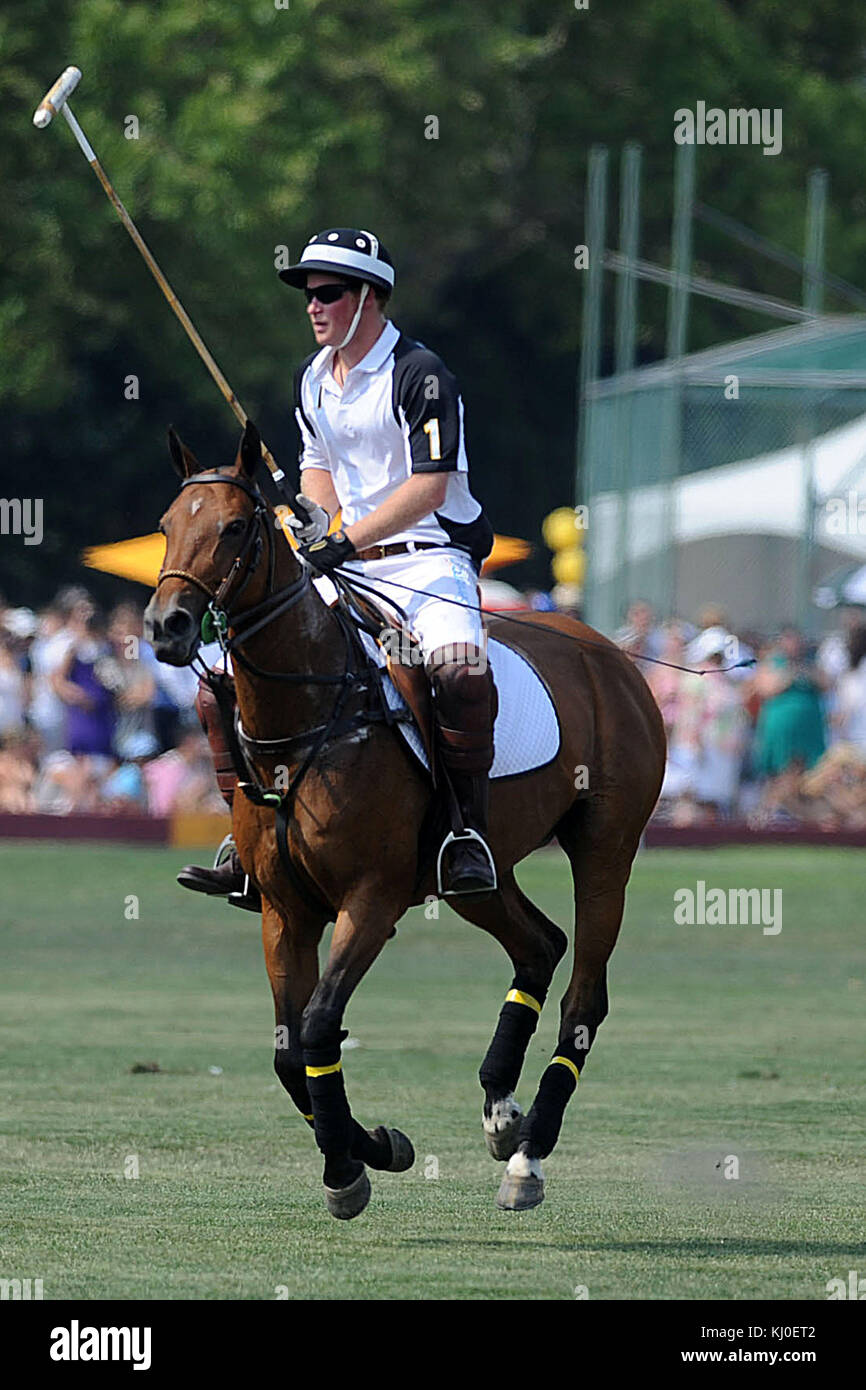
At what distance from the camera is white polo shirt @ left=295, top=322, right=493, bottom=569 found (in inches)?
359

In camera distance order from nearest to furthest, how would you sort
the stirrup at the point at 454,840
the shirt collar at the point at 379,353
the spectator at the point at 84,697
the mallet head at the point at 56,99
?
the stirrup at the point at 454,840, the shirt collar at the point at 379,353, the mallet head at the point at 56,99, the spectator at the point at 84,697

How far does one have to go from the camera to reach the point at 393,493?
9250 mm

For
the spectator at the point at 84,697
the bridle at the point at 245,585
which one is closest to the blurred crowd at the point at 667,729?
the spectator at the point at 84,697

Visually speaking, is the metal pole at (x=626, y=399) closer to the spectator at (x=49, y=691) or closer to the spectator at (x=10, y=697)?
the spectator at (x=49, y=691)

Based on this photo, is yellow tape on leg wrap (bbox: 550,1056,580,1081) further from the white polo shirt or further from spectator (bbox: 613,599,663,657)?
spectator (bbox: 613,599,663,657)

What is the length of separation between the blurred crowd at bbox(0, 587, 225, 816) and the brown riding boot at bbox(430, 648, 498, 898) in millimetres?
15611

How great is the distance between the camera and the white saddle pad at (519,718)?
31.1 ft

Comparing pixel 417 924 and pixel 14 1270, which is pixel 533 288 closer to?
pixel 417 924

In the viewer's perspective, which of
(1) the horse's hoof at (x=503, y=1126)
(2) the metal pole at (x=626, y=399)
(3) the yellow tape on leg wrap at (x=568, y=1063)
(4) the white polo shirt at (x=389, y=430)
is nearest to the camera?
(4) the white polo shirt at (x=389, y=430)

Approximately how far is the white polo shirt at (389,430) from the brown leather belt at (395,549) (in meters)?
0.02

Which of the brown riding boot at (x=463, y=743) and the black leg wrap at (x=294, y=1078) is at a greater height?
the brown riding boot at (x=463, y=743)
